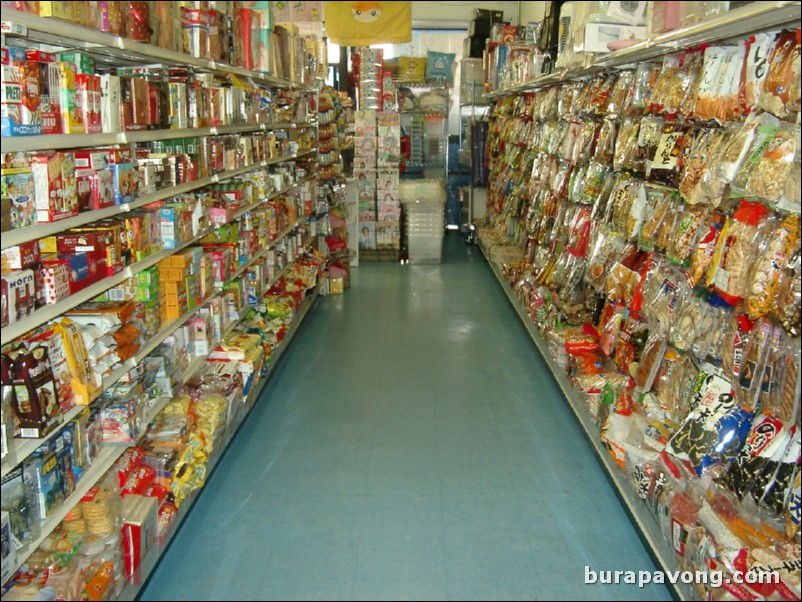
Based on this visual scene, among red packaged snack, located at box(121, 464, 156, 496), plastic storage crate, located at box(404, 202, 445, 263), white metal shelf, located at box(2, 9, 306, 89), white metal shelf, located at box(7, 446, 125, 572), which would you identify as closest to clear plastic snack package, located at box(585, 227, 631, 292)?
white metal shelf, located at box(2, 9, 306, 89)

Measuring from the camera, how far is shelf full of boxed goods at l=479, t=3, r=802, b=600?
2.40 meters

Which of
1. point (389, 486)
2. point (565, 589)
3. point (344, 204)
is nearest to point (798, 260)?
point (565, 589)

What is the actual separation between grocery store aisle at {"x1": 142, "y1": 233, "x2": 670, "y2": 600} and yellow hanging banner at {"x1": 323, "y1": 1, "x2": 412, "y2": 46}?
3.85m

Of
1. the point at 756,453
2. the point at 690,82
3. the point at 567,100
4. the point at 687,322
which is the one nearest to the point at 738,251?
the point at 687,322

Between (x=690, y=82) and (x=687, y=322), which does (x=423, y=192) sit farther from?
(x=687, y=322)

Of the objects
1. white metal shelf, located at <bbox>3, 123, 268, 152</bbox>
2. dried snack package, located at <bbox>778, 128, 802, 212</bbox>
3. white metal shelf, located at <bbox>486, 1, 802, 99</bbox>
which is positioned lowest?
dried snack package, located at <bbox>778, 128, 802, 212</bbox>

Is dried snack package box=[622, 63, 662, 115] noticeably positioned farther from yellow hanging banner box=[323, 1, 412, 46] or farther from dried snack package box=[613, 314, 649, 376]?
yellow hanging banner box=[323, 1, 412, 46]

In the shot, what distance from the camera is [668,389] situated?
11.2ft

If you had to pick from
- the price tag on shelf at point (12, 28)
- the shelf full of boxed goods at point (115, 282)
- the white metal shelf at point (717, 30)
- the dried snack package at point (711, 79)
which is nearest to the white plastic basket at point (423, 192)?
the shelf full of boxed goods at point (115, 282)

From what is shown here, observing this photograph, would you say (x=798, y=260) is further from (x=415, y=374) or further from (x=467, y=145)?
(x=467, y=145)

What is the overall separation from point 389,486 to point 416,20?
10127 mm

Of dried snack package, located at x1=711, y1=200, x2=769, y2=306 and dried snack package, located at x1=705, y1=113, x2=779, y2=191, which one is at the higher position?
dried snack package, located at x1=705, y1=113, x2=779, y2=191

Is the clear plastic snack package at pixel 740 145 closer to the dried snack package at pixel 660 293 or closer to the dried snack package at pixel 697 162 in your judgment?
the dried snack package at pixel 697 162

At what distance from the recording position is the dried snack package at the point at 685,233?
3.07m
